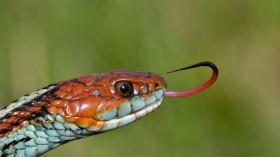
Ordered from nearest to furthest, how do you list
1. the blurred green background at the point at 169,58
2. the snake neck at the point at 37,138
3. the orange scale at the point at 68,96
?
the snake neck at the point at 37,138 < the orange scale at the point at 68,96 < the blurred green background at the point at 169,58

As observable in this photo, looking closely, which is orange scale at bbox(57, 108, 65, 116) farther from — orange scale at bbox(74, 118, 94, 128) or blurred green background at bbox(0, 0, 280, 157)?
blurred green background at bbox(0, 0, 280, 157)


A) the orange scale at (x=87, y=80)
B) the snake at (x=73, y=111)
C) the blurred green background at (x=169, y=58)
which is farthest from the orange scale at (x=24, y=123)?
the blurred green background at (x=169, y=58)

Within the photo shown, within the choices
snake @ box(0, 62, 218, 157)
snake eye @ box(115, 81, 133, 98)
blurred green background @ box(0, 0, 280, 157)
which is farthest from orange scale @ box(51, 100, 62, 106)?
blurred green background @ box(0, 0, 280, 157)

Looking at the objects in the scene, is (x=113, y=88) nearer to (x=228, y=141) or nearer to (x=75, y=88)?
(x=75, y=88)

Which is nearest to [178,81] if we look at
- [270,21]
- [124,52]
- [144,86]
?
[124,52]

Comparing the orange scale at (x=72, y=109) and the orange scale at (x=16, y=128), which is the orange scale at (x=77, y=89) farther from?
the orange scale at (x=16, y=128)

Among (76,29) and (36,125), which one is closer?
(36,125)

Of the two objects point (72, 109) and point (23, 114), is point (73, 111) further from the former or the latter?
point (23, 114)

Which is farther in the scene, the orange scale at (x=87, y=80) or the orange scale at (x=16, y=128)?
the orange scale at (x=87, y=80)
